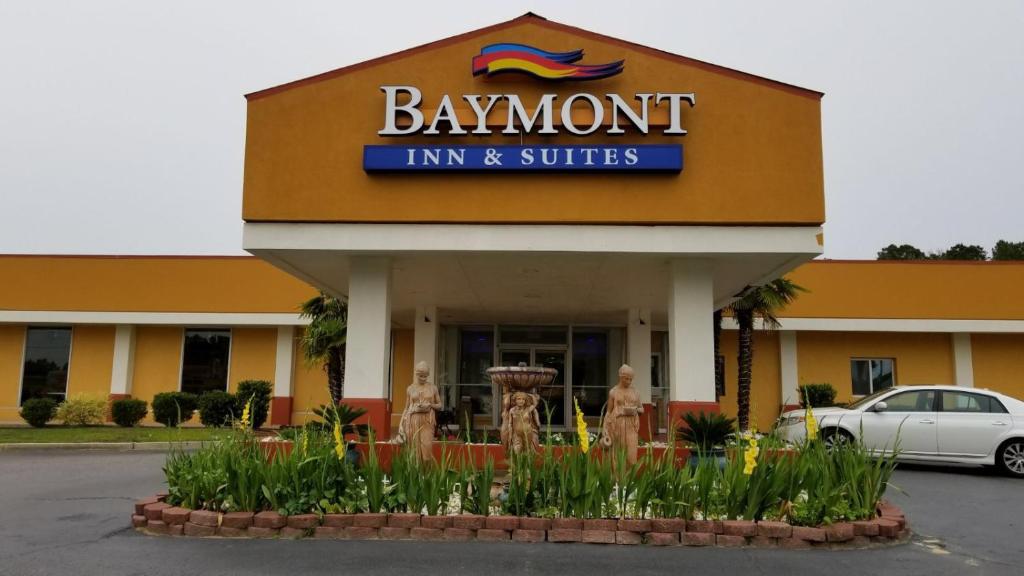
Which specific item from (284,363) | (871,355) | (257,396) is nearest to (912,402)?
(871,355)

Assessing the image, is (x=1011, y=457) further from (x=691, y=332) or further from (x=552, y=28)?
(x=552, y=28)

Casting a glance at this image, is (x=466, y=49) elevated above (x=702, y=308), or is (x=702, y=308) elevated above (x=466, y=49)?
(x=466, y=49)

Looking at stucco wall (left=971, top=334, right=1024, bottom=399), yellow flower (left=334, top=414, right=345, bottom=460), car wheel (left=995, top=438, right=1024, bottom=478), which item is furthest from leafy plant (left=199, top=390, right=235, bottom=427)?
stucco wall (left=971, top=334, right=1024, bottom=399)

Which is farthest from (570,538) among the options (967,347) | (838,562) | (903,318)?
(967,347)

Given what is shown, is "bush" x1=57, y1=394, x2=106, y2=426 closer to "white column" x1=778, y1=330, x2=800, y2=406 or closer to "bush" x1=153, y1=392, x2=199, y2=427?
"bush" x1=153, y1=392, x2=199, y2=427

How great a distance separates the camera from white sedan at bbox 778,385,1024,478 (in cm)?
1323

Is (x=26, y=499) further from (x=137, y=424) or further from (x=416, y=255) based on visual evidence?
(x=137, y=424)

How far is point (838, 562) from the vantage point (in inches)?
272

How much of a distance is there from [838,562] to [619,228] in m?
5.73

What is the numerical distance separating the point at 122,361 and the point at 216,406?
463 cm

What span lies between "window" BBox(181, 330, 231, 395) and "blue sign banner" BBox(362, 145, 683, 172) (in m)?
15.2

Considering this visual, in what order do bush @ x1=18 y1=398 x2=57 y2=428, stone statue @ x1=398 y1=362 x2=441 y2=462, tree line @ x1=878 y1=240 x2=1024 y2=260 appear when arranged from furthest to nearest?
1. tree line @ x1=878 y1=240 x2=1024 y2=260
2. bush @ x1=18 y1=398 x2=57 y2=428
3. stone statue @ x1=398 y1=362 x2=441 y2=462

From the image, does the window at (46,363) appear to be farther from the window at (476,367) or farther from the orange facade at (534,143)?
the orange facade at (534,143)

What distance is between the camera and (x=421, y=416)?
10039 mm
